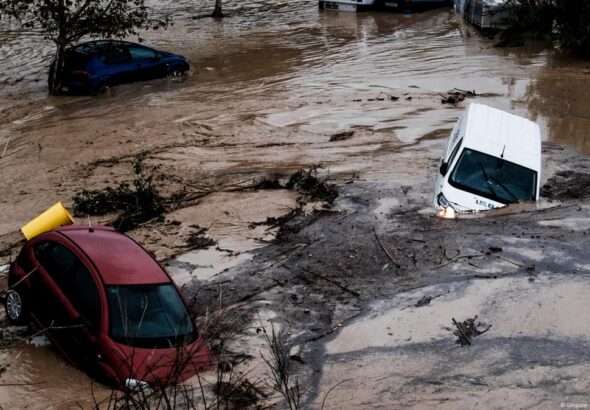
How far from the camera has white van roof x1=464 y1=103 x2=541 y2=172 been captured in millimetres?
12578

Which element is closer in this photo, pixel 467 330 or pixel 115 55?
pixel 467 330

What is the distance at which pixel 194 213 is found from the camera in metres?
13.3

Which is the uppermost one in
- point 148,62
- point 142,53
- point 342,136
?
point 142,53

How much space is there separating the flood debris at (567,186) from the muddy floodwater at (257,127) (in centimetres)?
38

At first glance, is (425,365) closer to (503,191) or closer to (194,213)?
(503,191)

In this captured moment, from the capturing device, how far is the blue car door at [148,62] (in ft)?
72.2

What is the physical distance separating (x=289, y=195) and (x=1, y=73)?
44.8 feet

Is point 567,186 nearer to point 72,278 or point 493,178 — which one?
point 493,178

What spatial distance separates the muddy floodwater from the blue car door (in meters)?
0.38

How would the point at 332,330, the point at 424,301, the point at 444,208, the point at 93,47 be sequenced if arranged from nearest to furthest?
the point at 332,330 → the point at 424,301 → the point at 444,208 → the point at 93,47

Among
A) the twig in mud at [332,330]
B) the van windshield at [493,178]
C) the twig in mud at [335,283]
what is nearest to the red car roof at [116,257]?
the twig in mud at [332,330]

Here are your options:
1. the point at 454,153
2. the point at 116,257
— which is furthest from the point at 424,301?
the point at 454,153

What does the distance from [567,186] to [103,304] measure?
9029 mm

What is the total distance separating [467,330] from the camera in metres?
8.95
